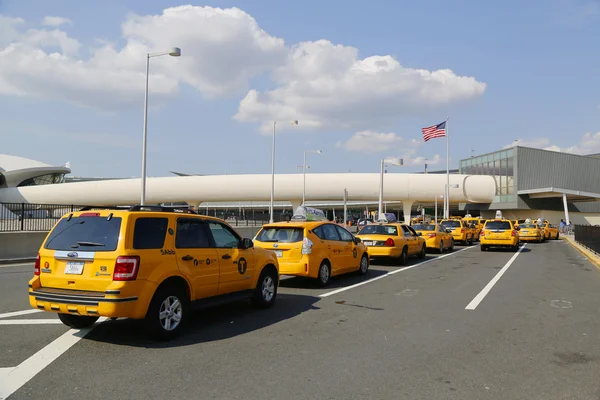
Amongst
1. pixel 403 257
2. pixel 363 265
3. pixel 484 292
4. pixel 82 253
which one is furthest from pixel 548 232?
pixel 82 253

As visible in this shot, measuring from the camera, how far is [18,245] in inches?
690

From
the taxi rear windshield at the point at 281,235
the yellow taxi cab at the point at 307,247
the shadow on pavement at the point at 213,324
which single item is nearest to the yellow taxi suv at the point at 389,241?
the yellow taxi cab at the point at 307,247

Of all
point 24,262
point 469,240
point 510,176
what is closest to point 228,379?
point 24,262

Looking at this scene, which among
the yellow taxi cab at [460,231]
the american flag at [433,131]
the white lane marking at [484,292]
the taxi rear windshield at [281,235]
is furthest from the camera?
the american flag at [433,131]

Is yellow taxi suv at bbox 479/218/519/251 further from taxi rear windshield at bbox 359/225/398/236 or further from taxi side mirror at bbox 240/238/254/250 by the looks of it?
→ taxi side mirror at bbox 240/238/254/250

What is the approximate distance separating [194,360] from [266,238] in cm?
600

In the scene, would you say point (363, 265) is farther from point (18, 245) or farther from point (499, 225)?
point (499, 225)

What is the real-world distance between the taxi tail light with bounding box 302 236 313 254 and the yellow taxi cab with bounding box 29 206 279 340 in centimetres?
373

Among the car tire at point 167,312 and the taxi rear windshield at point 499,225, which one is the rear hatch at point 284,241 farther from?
the taxi rear windshield at point 499,225

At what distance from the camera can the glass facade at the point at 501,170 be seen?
70375 mm

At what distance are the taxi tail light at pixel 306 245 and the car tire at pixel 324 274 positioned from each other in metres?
0.71

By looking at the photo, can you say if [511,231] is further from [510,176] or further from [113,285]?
[510,176]

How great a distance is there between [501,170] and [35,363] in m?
75.5

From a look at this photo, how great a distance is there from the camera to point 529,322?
309 inches
